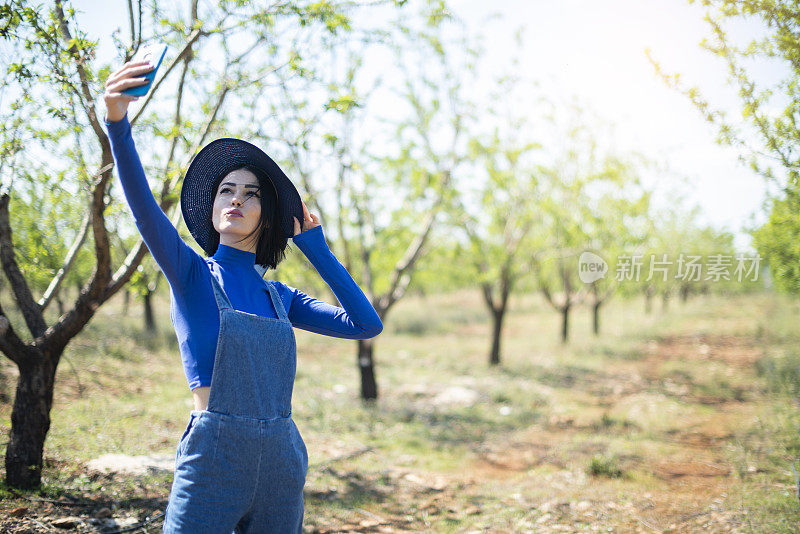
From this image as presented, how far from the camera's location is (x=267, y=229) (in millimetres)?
2086

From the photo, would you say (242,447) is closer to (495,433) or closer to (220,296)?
(220,296)

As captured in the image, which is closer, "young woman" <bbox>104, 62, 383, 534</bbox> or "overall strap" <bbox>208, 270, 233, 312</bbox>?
"young woman" <bbox>104, 62, 383, 534</bbox>

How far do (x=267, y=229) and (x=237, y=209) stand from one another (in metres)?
0.17

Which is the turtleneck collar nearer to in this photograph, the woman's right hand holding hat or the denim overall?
the denim overall

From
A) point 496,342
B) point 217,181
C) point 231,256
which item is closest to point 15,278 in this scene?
point 217,181

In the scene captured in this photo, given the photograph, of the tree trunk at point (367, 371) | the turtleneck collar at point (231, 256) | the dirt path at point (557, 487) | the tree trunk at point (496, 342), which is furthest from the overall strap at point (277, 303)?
the tree trunk at point (496, 342)

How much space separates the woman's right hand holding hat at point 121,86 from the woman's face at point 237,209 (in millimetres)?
496

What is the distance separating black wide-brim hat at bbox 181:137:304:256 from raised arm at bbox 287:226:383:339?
128 millimetres

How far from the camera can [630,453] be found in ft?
20.5

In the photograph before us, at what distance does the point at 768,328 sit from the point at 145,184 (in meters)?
18.2

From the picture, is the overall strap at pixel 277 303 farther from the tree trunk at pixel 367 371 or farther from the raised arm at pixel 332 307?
the tree trunk at pixel 367 371

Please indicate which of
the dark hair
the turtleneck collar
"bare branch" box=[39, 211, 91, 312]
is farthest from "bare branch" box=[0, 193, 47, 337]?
the turtleneck collar

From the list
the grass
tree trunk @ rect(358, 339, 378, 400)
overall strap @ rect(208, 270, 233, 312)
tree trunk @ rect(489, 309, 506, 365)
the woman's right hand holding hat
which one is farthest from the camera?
tree trunk @ rect(489, 309, 506, 365)

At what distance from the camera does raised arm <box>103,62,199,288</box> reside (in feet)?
4.99
